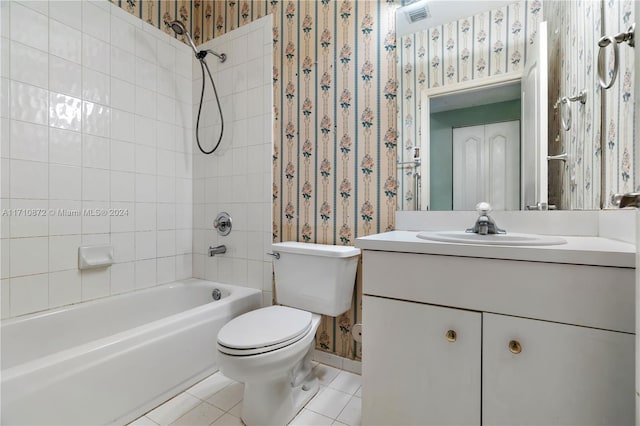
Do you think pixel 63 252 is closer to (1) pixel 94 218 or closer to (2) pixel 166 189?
(1) pixel 94 218

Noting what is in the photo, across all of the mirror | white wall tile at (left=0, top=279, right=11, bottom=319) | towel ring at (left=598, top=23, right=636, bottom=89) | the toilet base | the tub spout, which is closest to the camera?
towel ring at (left=598, top=23, right=636, bottom=89)

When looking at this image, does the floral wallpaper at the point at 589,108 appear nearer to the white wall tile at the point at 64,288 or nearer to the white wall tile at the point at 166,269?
the white wall tile at the point at 166,269

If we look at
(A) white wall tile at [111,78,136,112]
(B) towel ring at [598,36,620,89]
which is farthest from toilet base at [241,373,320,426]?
(A) white wall tile at [111,78,136,112]

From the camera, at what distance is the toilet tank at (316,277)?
4.71ft

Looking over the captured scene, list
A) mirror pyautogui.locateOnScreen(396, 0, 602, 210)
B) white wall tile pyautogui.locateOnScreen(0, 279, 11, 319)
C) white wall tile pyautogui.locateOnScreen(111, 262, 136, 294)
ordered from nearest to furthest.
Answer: mirror pyautogui.locateOnScreen(396, 0, 602, 210), white wall tile pyautogui.locateOnScreen(0, 279, 11, 319), white wall tile pyautogui.locateOnScreen(111, 262, 136, 294)

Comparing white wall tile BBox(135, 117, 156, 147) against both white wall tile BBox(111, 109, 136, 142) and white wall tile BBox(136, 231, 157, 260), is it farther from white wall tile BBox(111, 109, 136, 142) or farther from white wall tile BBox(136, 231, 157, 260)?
white wall tile BBox(136, 231, 157, 260)

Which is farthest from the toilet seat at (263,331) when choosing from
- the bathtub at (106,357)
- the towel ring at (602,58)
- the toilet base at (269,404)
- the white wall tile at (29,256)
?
the towel ring at (602,58)

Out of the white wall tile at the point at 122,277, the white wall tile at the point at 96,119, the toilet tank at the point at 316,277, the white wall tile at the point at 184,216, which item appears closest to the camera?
the toilet tank at the point at 316,277

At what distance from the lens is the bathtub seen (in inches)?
37.8

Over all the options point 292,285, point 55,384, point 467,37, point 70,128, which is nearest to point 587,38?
point 467,37

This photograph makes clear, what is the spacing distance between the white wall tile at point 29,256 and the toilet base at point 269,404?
1.18m

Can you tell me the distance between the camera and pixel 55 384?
983mm

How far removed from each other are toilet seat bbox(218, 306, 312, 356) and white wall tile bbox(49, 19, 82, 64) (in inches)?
63.6

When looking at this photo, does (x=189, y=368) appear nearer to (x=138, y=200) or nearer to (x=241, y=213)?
(x=241, y=213)
